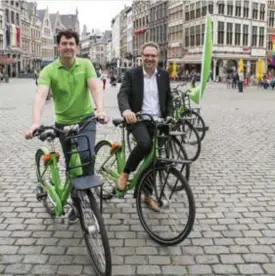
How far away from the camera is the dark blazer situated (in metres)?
5.03

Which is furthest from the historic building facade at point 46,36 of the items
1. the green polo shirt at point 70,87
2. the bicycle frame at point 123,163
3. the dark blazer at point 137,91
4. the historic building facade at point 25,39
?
the green polo shirt at point 70,87

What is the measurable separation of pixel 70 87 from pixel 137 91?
91 centimetres

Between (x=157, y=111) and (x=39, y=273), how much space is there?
219 centimetres

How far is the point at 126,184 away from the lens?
5090mm

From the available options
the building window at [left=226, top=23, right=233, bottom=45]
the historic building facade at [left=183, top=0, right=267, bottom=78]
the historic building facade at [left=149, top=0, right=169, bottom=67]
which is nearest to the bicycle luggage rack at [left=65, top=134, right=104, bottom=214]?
the historic building facade at [left=183, top=0, right=267, bottom=78]

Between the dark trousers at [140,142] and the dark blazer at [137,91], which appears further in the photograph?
the dark blazer at [137,91]

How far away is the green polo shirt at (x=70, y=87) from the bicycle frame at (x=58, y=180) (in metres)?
0.40

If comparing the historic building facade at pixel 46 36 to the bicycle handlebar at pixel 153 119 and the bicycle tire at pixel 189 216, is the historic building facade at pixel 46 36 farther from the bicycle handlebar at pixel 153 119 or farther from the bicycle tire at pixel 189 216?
the bicycle tire at pixel 189 216

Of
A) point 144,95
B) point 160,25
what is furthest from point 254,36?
point 144,95

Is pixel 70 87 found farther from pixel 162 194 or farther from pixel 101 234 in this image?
pixel 101 234

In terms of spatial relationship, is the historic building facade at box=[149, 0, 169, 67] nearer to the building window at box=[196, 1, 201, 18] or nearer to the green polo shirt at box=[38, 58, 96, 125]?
the building window at box=[196, 1, 201, 18]

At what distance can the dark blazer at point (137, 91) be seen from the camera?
16.5 ft

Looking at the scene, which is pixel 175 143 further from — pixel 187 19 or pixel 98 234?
pixel 187 19

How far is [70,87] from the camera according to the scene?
14.4ft
